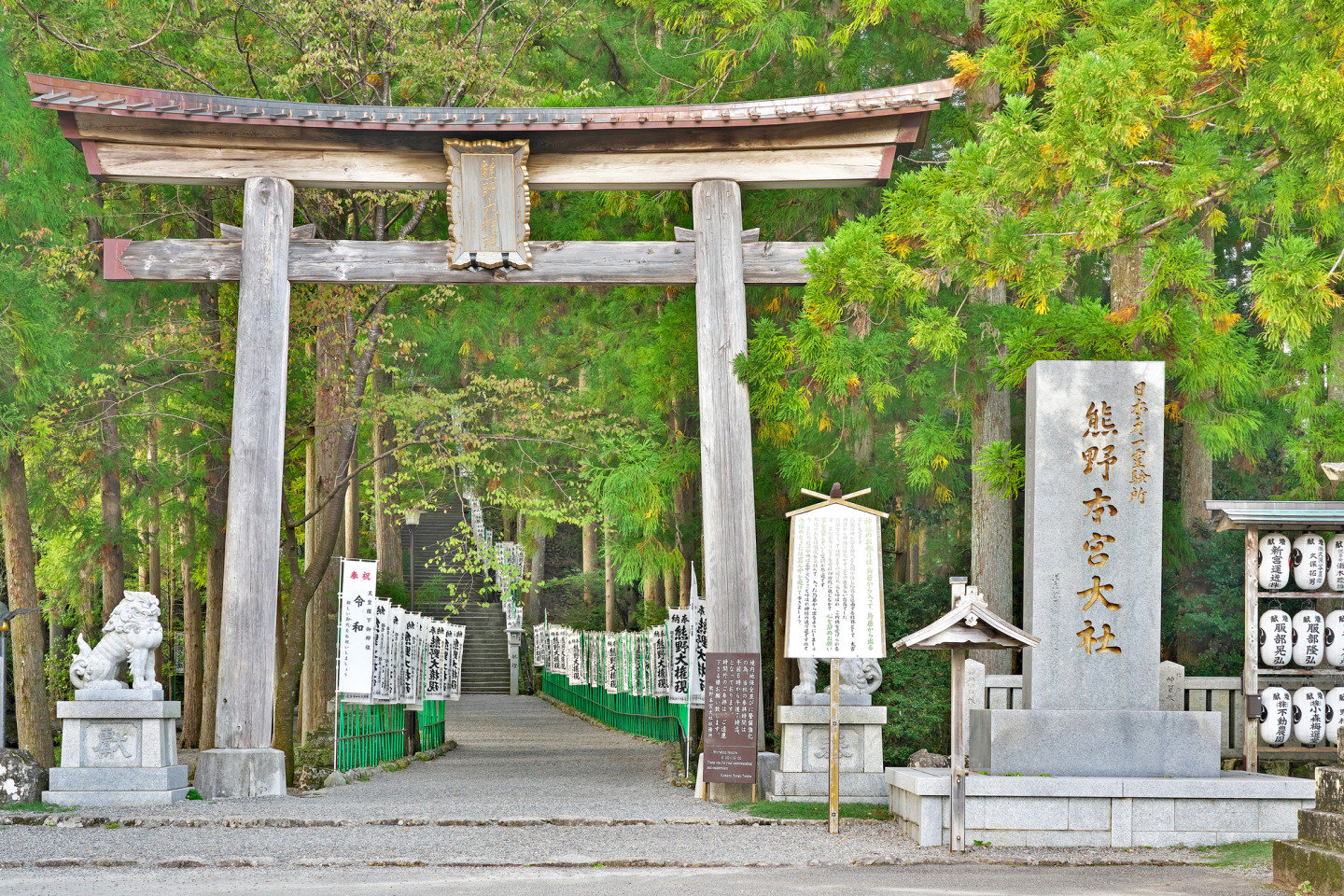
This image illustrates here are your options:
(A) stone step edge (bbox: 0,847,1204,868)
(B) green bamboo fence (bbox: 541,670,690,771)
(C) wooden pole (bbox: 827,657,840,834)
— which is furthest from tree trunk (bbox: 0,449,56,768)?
(C) wooden pole (bbox: 827,657,840,834)

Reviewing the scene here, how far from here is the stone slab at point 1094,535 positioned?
8562 millimetres

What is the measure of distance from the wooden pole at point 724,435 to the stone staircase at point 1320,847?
4.37m

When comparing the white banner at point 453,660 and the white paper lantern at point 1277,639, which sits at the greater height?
the white paper lantern at point 1277,639

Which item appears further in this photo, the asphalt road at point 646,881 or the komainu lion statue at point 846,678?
the komainu lion statue at point 846,678

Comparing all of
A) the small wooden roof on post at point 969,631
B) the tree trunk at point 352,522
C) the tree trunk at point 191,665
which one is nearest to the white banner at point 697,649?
the small wooden roof on post at point 969,631

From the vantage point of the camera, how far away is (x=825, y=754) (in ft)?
32.3

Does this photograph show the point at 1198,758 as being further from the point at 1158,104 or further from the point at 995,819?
the point at 1158,104

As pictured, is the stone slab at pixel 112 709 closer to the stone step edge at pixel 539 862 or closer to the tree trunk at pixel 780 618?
the stone step edge at pixel 539 862

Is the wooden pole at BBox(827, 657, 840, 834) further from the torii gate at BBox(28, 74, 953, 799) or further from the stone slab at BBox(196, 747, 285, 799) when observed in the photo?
the stone slab at BBox(196, 747, 285, 799)

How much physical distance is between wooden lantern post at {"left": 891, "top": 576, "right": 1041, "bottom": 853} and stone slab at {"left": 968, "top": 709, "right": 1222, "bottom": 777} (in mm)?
722

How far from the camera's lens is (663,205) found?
12836mm

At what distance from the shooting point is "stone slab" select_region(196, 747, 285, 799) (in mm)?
9891

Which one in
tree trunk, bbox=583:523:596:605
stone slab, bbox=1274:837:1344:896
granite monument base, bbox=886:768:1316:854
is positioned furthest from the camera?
tree trunk, bbox=583:523:596:605

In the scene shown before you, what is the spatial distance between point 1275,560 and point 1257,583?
244mm
